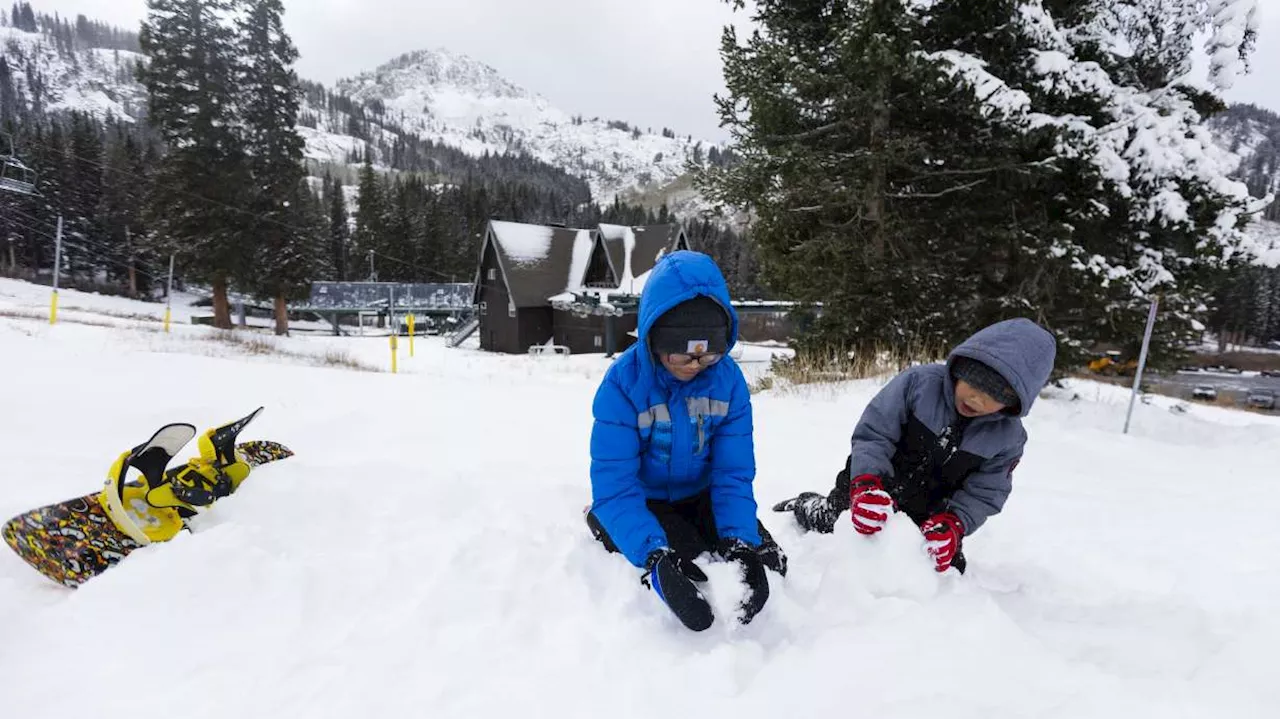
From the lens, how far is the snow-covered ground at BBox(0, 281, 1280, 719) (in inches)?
67.2

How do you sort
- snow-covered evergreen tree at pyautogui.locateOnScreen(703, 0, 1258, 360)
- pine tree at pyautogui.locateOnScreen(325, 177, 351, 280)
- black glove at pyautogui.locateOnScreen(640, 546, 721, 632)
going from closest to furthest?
black glove at pyautogui.locateOnScreen(640, 546, 721, 632) < snow-covered evergreen tree at pyautogui.locateOnScreen(703, 0, 1258, 360) < pine tree at pyautogui.locateOnScreen(325, 177, 351, 280)

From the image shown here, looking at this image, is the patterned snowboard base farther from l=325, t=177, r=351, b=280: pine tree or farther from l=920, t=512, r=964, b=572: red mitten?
l=325, t=177, r=351, b=280: pine tree

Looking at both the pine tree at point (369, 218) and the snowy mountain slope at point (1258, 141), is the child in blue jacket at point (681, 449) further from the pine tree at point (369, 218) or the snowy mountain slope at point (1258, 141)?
the snowy mountain slope at point (1258, 141)

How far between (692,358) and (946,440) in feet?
4.85

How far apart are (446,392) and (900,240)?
22.9ft

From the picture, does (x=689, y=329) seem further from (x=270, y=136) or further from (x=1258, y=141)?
(x=1258, y=141)

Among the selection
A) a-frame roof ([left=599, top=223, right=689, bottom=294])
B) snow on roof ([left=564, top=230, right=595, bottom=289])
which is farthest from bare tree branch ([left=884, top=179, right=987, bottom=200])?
snow on roof ([left=564, top=230, right=595, bottom=289])

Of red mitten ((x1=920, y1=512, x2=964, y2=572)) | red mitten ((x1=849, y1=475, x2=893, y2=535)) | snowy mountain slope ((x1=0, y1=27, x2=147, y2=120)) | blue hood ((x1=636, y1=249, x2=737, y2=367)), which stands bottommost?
red mitten ((x1=920, y1=512, x2=964, y2=572))

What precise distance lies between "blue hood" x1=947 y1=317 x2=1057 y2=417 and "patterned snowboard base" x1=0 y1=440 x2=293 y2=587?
383 cm

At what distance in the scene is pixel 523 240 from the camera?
3061 cm

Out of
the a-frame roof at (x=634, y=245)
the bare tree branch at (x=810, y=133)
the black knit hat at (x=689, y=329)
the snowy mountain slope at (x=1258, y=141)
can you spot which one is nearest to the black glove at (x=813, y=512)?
the black knit hat at (x=689, y=329)

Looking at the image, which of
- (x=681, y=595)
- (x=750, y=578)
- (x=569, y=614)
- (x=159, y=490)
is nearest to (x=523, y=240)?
(x=159, y=490)

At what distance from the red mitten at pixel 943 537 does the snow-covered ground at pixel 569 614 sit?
133 millimetres

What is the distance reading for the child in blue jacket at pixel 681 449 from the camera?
7.25 ft
